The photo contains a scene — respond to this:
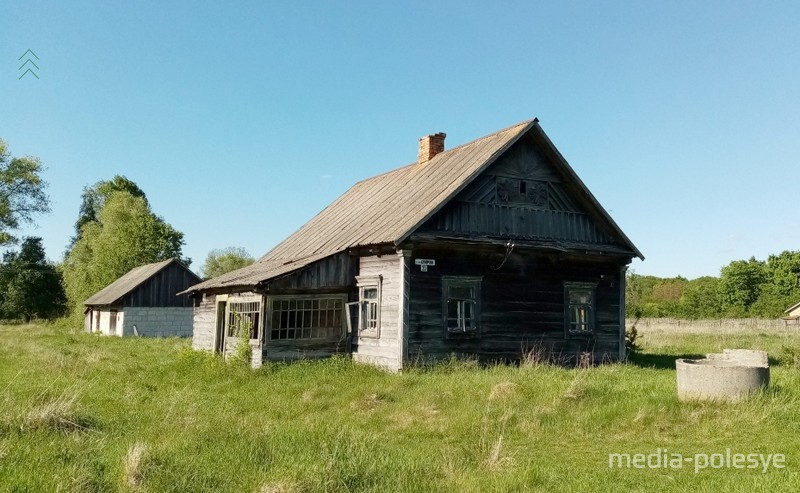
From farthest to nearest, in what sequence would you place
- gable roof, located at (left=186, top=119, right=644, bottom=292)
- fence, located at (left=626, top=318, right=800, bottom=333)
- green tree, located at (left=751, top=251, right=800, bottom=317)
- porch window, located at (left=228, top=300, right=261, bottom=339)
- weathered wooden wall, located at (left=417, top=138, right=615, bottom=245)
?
green tree, located at (left=751, top=251, right=800, bottom=317) → fence, located at (left=626, top=318, right=800, bottom=333) → porch window, located at (left=228, top=300, right=261, bottom=339) → weathered wooden wall, located at (left=417, top=138, right=615, bottom=245) → gable roof, located at (left=186, top=119, right=644, bottom=292)

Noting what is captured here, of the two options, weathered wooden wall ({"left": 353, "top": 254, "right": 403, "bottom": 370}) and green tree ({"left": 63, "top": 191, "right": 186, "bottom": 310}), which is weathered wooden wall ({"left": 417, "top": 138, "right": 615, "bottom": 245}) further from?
green tree ({"left": 63, "top": 191, "right": 186, "bottom": 310})

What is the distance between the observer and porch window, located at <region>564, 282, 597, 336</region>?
18984 mm

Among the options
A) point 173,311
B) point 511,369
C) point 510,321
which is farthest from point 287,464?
point 173,311

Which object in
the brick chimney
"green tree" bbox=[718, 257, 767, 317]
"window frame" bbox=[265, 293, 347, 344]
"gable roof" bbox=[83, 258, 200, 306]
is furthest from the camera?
"green tree" bbox=[718, 257, 767, 317]

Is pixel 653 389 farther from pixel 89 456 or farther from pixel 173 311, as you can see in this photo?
pixel 173 311

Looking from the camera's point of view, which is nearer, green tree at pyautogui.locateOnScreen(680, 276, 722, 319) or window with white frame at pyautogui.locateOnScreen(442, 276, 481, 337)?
window with white frame at pyautogui.locateOnScreen(442, 276, 481, 337)

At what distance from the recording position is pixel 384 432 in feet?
33.0

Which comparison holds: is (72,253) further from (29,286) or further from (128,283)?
(128,283)

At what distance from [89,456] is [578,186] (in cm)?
1415

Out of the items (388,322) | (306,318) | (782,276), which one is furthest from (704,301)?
(306,318)

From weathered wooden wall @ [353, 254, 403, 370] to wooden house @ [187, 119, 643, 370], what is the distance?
0.13ft

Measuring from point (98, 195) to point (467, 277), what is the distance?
190ft

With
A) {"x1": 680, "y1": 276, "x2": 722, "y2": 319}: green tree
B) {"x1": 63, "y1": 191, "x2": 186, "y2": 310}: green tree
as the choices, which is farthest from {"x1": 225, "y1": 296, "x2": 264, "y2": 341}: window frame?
{"x1": 680, "y1": 276, "x2": 722, "y2": 319}: green tree

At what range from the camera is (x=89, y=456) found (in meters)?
7.97
